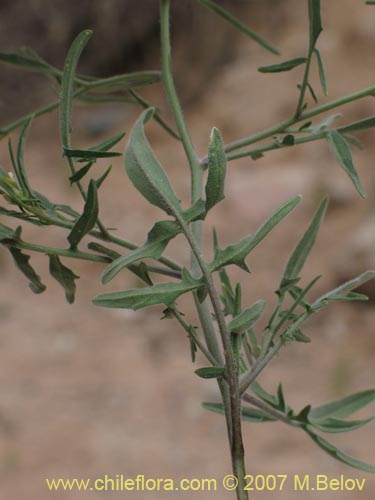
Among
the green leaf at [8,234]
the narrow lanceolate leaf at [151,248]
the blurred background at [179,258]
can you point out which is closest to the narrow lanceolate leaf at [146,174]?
the narrow lanceolate leaf at [151,248]

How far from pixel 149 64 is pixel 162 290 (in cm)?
422

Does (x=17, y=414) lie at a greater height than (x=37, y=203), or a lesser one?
greater

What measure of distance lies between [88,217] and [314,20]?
224 mm

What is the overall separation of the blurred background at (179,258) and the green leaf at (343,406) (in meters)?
1.23

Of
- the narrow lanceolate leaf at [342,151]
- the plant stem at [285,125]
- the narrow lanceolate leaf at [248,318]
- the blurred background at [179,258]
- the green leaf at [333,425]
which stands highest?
the blurred background at [179,258]

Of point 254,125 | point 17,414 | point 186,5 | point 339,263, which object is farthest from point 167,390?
point 186,5

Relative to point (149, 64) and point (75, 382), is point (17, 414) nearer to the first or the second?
point (75, 382)

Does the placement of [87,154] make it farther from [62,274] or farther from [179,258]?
[179,258]

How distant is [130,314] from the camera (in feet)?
10.0

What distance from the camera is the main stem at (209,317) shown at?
1.61 ft

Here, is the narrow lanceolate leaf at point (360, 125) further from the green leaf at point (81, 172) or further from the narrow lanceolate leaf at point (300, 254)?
the green leaf at point (81, 172)

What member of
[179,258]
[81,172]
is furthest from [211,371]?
[179,258]

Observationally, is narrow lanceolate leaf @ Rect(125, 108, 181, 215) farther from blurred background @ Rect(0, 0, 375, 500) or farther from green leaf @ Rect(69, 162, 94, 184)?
blurred background @ Rect(0, 0, 375, 500)

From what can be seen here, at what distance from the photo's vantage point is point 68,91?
555 millimetres
